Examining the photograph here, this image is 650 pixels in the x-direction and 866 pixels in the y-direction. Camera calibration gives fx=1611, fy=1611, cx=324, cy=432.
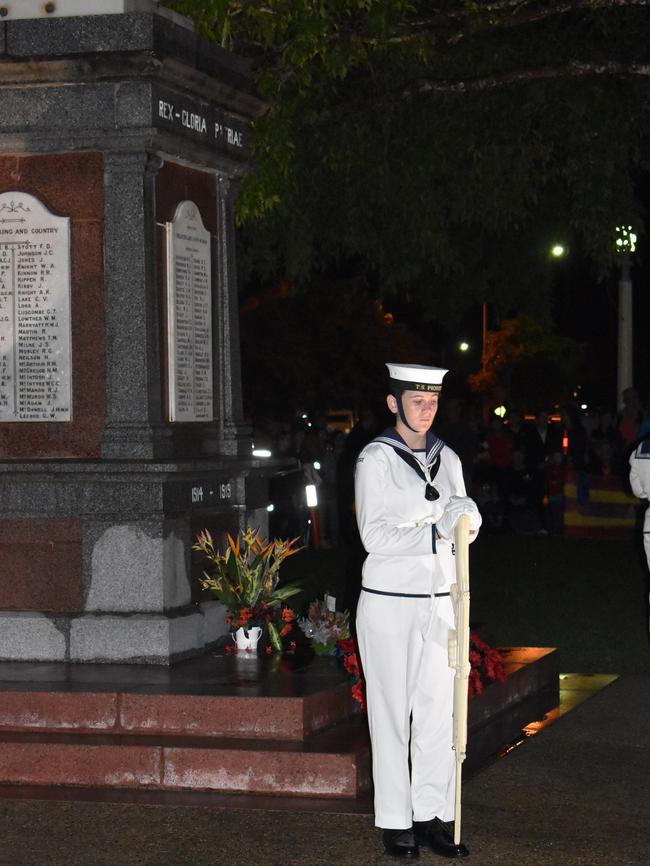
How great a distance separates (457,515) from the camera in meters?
6.66

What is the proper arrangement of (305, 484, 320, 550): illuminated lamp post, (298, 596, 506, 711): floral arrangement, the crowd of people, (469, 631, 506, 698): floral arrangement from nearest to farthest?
(469, 631, 506, 698): floral arrangement < (298, 596, 506, 711): floral arrangement < (305, 484, 320, 550): illuminated lamp post < the crowd of people

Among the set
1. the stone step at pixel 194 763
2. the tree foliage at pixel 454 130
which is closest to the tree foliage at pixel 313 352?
the tree foliage at pixel 454 130

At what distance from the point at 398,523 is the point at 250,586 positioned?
9.57 feet

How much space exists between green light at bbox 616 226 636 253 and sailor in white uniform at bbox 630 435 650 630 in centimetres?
731

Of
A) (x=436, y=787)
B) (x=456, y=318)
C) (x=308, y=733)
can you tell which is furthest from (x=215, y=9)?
(x=456, y=318)

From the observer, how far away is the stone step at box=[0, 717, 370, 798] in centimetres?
780

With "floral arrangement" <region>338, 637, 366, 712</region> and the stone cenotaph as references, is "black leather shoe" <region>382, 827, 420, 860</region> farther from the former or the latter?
the stone cenotaph

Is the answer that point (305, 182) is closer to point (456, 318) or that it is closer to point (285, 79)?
point (285, 79)

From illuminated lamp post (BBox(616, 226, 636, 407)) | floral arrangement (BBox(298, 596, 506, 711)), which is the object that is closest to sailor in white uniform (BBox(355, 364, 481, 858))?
floral arrangement (BBox(298, 596, 506, 711))

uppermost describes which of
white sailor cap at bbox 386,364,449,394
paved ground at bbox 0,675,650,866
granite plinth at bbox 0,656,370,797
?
white sailor cap at bbox 386,364,449,394

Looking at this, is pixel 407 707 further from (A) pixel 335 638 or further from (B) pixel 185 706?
(A) pixel 335 638

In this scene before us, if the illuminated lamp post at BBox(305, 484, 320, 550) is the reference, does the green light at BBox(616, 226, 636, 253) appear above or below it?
above

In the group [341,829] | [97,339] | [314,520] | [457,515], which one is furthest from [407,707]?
[314,520]

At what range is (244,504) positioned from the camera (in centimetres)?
1053
